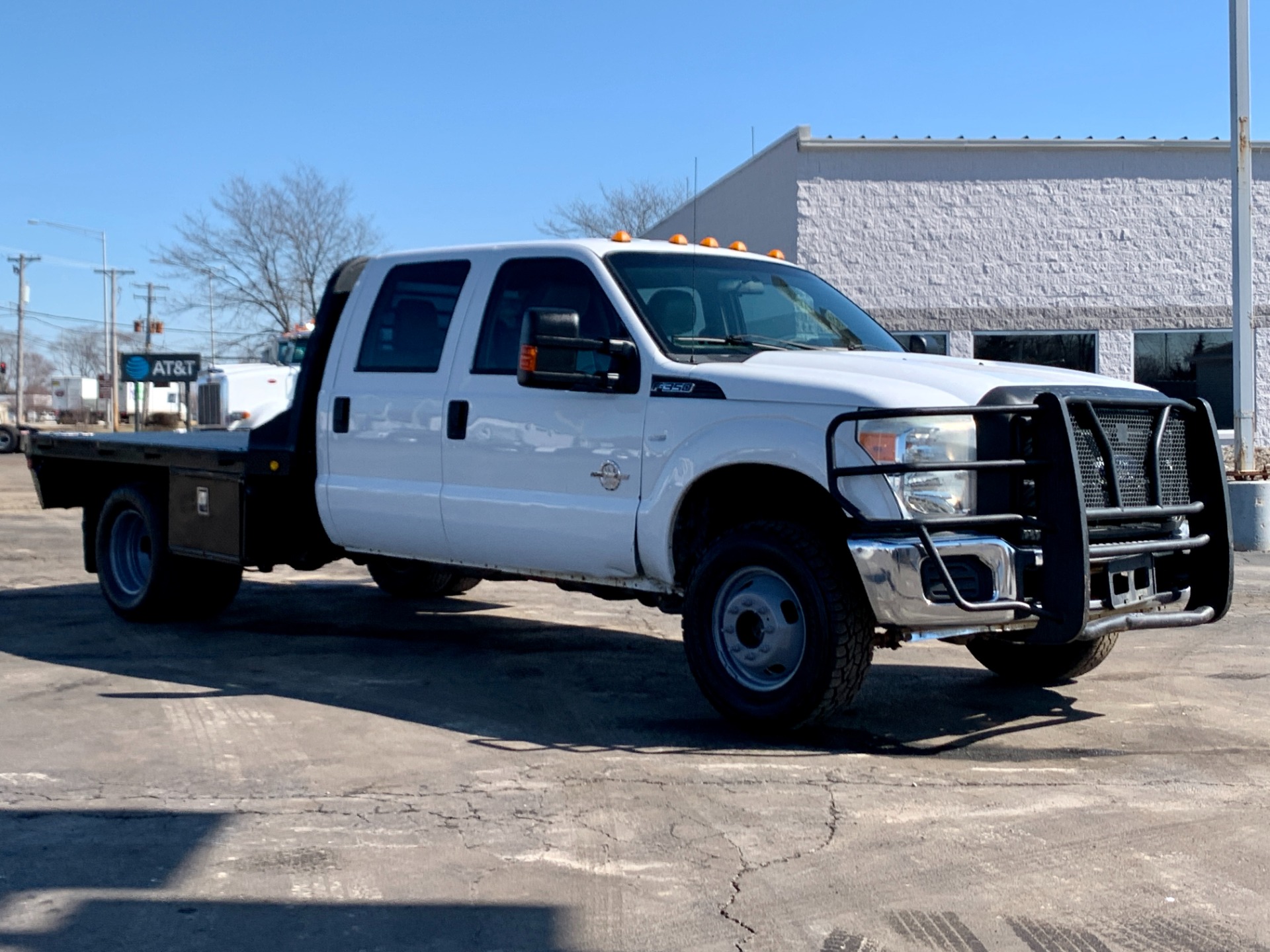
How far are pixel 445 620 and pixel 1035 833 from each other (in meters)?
5.23

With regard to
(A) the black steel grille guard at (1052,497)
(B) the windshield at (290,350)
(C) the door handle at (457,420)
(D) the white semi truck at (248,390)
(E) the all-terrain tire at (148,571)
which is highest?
(B) the windshield at (290,350)

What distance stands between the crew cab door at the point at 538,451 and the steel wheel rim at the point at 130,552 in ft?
9.55

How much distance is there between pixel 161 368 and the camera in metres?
33.2

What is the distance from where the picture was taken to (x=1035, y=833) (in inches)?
182

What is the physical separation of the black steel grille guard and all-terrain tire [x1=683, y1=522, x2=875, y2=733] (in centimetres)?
29

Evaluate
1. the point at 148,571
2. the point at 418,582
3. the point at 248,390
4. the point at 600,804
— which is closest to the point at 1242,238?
the point at 418,582

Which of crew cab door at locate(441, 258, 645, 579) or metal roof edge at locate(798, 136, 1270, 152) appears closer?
crew cab door at locate(441, 258, 645, 579)

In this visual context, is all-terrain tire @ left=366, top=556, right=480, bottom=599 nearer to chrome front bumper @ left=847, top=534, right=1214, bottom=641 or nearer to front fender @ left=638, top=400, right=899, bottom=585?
front fender @ left=638, top=400, right=899, bottom=585

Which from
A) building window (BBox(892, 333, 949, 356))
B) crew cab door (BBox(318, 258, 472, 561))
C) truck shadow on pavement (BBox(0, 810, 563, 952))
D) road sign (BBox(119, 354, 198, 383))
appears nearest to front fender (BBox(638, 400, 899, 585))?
crew cab door (BBox(318, 258, 472, 561))

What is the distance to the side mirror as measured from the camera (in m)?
6.11

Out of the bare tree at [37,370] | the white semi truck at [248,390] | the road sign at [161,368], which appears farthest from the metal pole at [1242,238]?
the bare tree at [37,370]

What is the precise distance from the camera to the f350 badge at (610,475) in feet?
21.0

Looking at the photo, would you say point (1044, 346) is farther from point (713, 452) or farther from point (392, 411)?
point (713, 452)

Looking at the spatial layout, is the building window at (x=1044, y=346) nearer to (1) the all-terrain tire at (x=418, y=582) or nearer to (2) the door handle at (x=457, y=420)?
(1) the all-terrain tire at (x=418, y=582)
